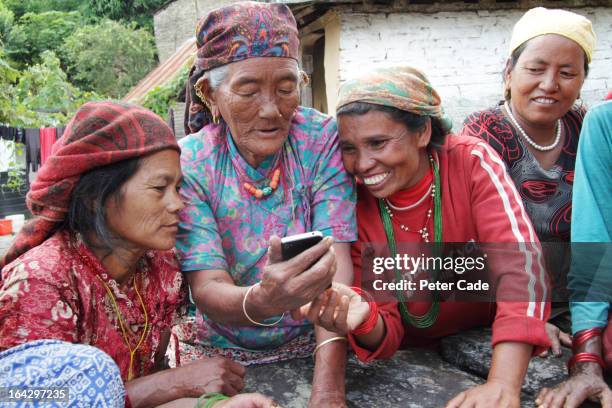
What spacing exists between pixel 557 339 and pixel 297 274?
5.51ft

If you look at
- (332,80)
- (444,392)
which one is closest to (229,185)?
(444,392)

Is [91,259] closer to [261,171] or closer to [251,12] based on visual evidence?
[261,171]

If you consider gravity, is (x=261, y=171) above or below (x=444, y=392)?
above

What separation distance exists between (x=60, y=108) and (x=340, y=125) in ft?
40.9

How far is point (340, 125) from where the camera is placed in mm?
2518

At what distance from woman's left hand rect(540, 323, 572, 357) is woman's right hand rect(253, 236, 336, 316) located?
1476 millimetres

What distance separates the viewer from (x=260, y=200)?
2.48 metres

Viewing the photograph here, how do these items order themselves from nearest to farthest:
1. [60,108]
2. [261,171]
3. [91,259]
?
[91,259] → [261,171] → [60,108]

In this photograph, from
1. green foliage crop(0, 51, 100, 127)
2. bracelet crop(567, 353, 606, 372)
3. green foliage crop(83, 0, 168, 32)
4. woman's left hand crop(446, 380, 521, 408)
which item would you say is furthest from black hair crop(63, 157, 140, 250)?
green foliage crop(83, 0, 168, 32)

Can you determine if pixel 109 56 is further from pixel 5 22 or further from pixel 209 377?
pixel 209 377

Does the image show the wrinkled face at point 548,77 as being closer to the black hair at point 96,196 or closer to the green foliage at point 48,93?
the black hair at point 96,196

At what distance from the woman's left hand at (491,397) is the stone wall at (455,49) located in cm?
539

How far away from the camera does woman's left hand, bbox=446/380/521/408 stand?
1993mm

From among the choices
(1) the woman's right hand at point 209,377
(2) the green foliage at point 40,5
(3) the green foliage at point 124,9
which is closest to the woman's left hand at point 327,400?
(1) the woman's right hand at point 209,377
